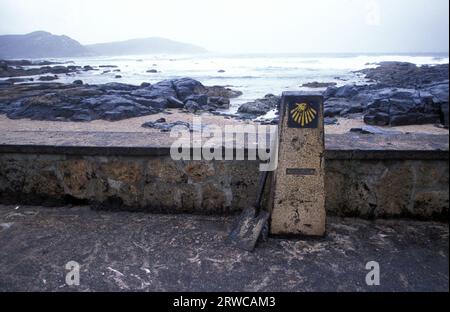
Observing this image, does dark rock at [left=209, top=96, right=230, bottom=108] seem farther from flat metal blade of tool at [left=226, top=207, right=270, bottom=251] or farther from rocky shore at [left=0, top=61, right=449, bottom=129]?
flat metal blade of tool at [left=226, top=207, right=270, bottom=251]

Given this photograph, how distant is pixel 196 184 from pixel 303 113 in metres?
1.22

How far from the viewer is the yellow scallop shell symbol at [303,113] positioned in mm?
2611

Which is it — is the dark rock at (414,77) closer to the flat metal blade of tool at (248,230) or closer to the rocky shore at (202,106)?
the rocky shore at (202,106)

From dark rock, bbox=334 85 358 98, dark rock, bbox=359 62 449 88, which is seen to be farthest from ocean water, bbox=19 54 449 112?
dark rock, bbox=334 85 358 98

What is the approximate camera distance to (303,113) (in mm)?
2621

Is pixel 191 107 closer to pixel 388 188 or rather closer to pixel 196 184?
pixel 196 184

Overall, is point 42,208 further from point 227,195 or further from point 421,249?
point 421,249

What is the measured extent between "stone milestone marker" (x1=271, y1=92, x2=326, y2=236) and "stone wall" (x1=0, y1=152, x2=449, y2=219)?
41cm

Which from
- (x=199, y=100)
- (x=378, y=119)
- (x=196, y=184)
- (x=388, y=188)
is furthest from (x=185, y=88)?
(x=388, y=188)

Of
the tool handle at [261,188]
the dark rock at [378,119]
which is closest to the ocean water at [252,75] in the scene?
the dark rock at [378,119]

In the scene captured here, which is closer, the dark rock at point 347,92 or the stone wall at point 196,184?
the stone wall at point 196,184

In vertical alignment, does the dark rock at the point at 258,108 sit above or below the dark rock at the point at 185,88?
below

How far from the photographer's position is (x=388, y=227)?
291 cm

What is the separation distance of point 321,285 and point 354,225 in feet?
2.93
